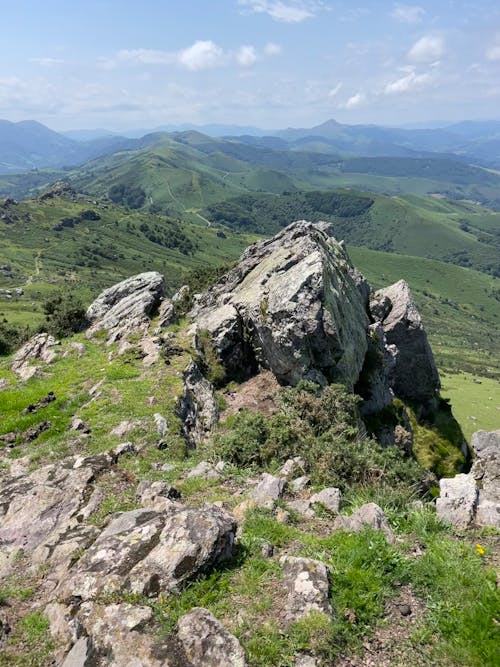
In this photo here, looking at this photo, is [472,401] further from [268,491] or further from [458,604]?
[458,604]

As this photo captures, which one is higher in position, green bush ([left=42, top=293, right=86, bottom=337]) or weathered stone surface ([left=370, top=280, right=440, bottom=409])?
green bush ([left=42, top=293, right=86, bottom=337])

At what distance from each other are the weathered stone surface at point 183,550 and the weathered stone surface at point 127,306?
32.4 meters

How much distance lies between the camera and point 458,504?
13336 millimetres

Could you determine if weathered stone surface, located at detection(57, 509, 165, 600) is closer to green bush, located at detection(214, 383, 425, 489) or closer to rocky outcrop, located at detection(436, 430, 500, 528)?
green bush, located at detection(214, 383, 425, 489)

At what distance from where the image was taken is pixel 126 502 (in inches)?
611

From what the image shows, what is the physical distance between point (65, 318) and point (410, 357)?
43.1m

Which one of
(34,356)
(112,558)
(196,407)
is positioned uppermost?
(112,558)

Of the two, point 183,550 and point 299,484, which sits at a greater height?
point 183,550

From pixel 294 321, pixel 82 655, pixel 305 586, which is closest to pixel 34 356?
pixel 294 321

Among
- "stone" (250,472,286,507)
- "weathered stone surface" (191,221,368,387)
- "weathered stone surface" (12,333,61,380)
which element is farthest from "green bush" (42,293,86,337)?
"stone" (250,472,286,507)

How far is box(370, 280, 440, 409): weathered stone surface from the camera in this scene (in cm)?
5466

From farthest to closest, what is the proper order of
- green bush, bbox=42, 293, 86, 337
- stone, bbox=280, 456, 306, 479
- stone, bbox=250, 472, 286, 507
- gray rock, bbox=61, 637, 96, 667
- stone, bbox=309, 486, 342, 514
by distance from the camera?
green bush, bbox=42, 293, 86, 337, stone, bbox=280, 456, 306, 479, stone, bbox=250, 472, 286, 507, stone, bbox=309, 486, 342, 514, gray rock, bbox=61, 637, 96, 667

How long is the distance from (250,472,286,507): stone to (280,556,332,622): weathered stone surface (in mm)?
3935

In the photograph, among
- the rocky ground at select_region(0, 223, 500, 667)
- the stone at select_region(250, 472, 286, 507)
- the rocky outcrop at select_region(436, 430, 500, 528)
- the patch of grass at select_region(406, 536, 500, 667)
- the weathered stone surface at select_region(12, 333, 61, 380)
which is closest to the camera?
the patch of grass at select_region(406, 536, 500, 667)
